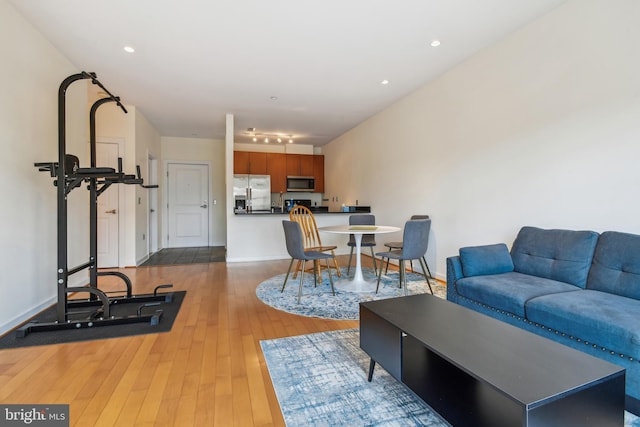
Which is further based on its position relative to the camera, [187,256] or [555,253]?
[187,256]

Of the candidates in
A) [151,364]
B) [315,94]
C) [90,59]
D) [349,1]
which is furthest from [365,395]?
[90,59]

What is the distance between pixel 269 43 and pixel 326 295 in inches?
106

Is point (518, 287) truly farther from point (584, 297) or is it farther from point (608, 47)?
point (608, 47)

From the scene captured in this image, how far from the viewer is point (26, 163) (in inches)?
103

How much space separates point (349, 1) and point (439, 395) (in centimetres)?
272

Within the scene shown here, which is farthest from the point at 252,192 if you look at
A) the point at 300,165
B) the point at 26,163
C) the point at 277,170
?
the point at 26,163

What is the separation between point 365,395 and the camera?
5.07 feet

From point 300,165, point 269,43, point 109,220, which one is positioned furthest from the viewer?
point 300,165

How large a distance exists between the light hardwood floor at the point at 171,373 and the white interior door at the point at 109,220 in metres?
2.89

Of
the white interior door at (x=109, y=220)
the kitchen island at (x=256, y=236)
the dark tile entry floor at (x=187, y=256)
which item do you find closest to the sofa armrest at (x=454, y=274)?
the kitchen island at (x=256, y=236)

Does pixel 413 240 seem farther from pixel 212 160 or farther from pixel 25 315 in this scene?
pixel 212 160

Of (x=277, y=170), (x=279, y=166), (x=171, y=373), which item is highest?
(x=279, y=166)

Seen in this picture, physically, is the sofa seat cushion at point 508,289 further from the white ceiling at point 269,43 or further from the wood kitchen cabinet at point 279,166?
the wood kitchen cabinet at point 279,166

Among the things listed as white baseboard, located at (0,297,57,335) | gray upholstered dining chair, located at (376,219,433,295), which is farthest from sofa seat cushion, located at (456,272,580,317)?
white baseboard, located at (0,297,57,335)
